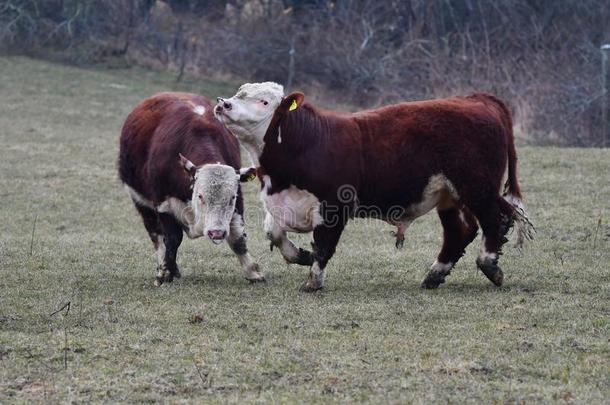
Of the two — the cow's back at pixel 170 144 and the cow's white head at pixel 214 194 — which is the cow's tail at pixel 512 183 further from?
the cow's back at pixel 170 144

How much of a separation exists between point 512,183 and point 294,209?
1743 millimetres

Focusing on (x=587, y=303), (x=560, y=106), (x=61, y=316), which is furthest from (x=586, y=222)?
(x=560, y=106)

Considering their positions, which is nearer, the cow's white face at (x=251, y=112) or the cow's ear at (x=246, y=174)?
the cow's white face at (x=251, y=112)

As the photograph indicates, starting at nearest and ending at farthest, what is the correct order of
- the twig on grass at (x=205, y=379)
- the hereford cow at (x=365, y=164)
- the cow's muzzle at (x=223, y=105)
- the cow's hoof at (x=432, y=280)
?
the twig on grass at (x=205, y=379), the cow's muzzle at (x=223, y=105), the hereford cow at (x=365, y=164), the cow's hoof at (x=432, y=280)

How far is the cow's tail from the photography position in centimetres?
888

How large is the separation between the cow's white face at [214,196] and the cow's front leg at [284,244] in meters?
0.31

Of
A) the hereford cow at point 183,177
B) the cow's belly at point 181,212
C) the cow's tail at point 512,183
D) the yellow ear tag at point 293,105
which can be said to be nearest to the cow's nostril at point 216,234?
the hereford cow at point 183,177

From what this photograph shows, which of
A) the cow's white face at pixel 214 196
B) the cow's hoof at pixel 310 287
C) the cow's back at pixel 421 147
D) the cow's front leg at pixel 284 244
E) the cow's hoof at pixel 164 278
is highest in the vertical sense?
the cow's back at pixel 421 147

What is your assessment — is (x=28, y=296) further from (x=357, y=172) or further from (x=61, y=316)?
(x=357, y=172)

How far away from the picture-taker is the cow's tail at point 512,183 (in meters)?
8.88

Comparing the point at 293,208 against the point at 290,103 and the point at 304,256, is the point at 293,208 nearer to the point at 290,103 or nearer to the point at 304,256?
the point at 304,256

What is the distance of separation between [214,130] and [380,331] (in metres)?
2.84

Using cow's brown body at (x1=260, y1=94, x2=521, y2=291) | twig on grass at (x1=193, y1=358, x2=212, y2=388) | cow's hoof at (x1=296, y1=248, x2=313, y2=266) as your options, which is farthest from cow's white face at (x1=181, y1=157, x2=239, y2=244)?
twig on grass at (x1=193, y1=358, x2=212, y2=388)

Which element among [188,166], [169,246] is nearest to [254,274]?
[169,246]
